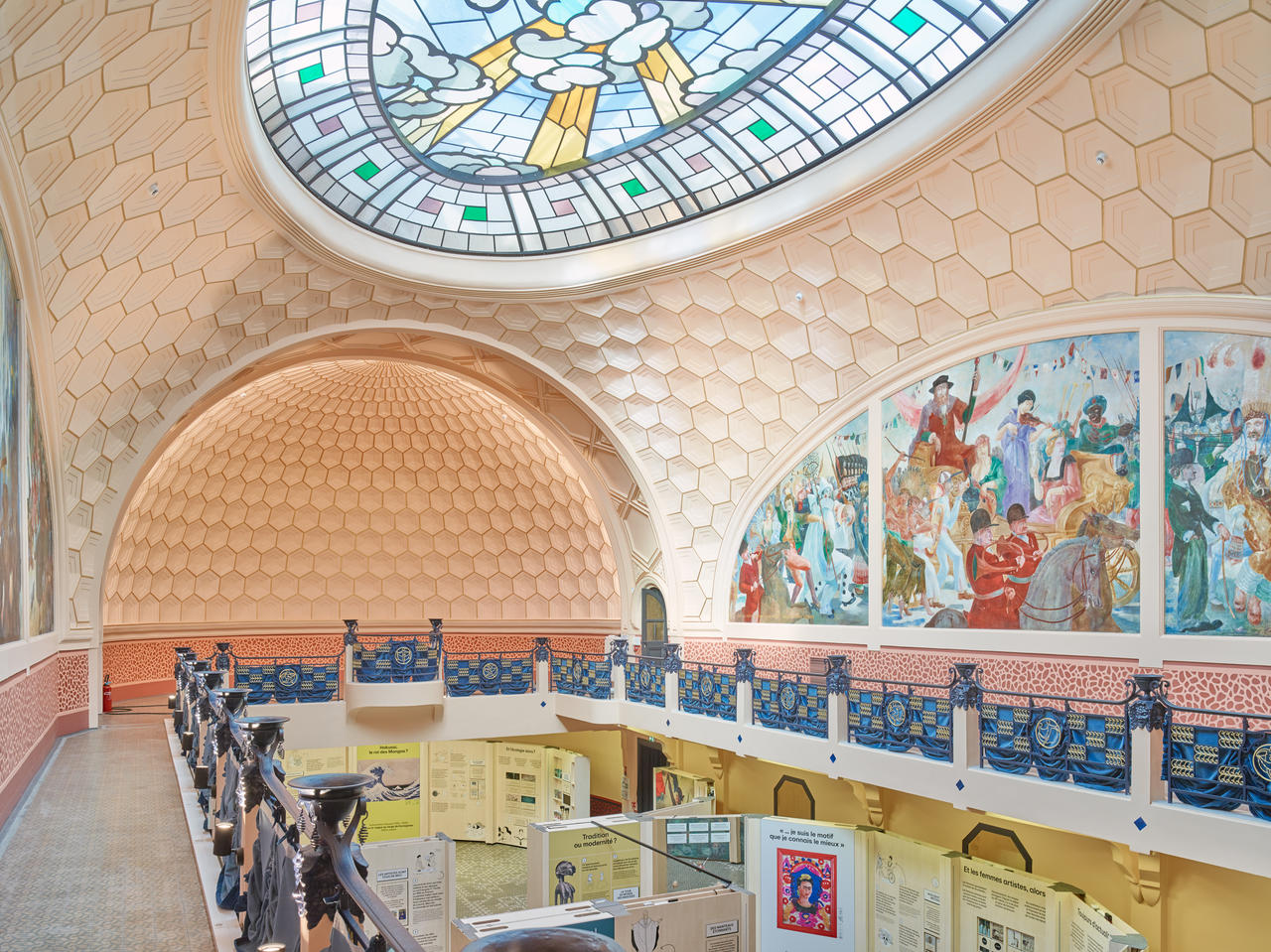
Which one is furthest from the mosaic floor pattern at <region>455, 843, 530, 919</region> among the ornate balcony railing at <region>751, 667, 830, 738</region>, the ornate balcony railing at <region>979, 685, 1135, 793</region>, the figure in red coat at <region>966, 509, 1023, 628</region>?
the ornate balcony railing at <region>979, 685, 1135, 793</region>

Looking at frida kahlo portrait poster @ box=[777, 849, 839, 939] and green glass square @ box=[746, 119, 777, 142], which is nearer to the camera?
frida kahlo portrait poster @ box=[777, 849, 839, 939]

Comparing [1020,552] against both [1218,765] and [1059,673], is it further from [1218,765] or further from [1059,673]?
[1218,765]

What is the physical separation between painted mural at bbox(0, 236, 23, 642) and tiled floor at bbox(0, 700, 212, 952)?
1835 mm

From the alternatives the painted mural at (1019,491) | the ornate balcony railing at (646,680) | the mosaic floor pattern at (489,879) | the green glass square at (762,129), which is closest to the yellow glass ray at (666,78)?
the green glass square at (762,129)

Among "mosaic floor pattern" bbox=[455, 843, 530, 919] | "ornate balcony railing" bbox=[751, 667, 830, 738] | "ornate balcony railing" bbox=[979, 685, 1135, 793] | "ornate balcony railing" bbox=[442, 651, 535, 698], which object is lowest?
"mosaic floor pattern" bbox=[455, 843, 530, 919]

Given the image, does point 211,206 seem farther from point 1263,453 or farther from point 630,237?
point 1263,453

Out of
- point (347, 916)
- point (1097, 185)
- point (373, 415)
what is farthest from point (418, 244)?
point (347, 916)

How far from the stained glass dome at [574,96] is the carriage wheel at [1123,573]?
21.7 ft

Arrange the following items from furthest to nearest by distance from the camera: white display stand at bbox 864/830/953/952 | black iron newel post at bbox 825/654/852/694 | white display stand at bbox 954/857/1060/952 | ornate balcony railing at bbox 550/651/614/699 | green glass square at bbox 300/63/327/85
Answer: ornate balcony railing at bbox 550/651/614/699 < green glass square at bbox 300/63/327/85 < black iron newel post at bbox 825/654/852/694 < white display stand at bbox 864/830/953/952 < white display stand at bbox 954/857/1060/952

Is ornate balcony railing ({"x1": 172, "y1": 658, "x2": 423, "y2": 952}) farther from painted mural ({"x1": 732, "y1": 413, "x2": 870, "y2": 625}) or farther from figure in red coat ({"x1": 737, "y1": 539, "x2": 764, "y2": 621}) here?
figure in red coat ({"x1": 737, "y1": 539, "x2": 764, "y2": 621})

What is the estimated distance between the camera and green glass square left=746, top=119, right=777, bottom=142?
14484 millimetres

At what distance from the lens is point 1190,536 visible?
11.3 metres

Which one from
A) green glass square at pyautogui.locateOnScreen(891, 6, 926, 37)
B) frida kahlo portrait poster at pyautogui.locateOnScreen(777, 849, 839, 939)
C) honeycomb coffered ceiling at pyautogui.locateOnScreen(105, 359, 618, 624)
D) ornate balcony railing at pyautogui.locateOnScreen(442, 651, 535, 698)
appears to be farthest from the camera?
honeycomb coffered ceiling at pyautogui.locateOnScreen(105, 359, 618, 624)

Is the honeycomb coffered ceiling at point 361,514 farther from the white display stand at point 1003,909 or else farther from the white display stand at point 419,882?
the white display stand at point 1003,909
